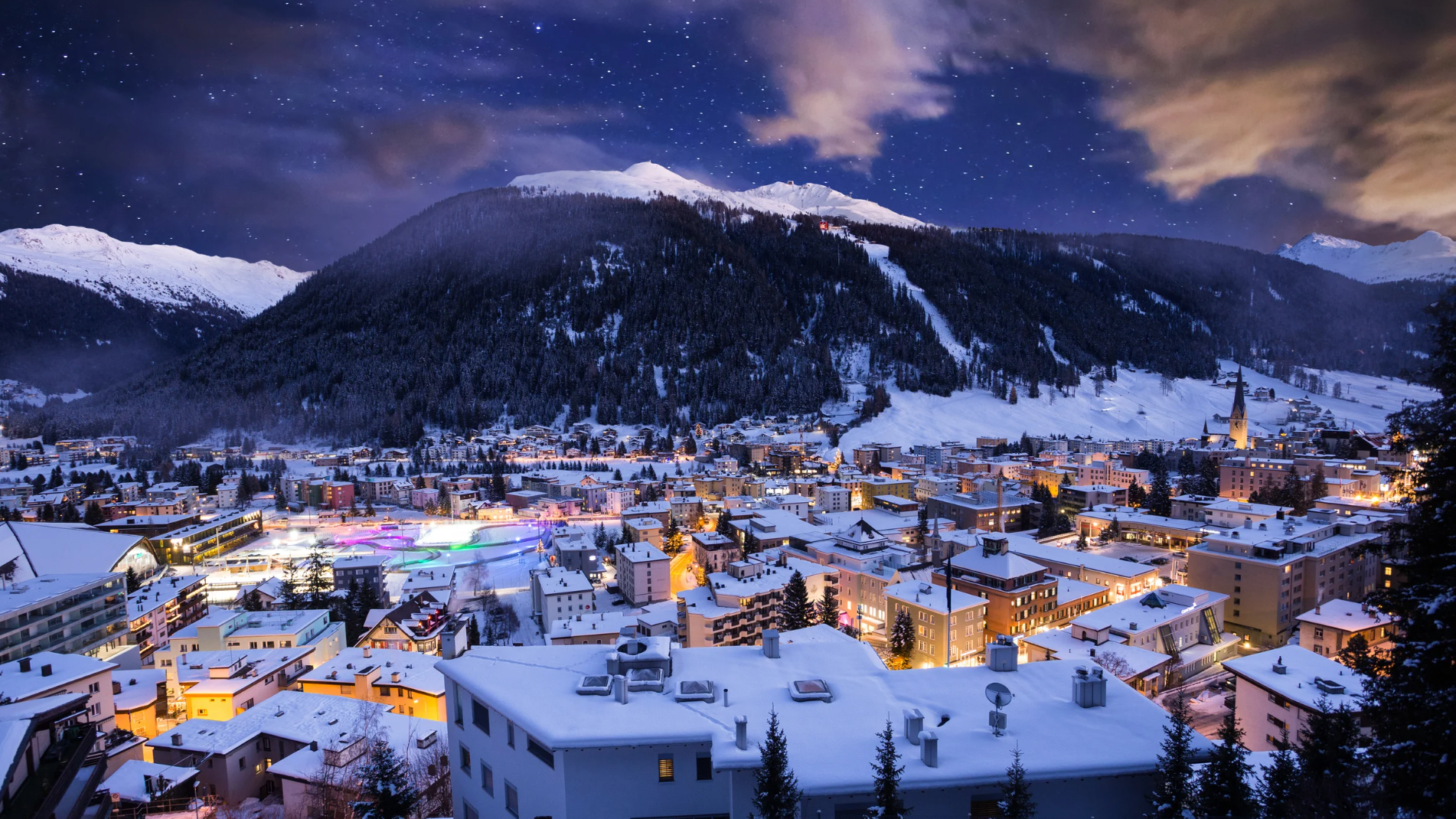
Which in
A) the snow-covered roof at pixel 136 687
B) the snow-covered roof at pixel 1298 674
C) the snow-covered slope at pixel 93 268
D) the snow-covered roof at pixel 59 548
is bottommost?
the snow-covered roof at pixel 136 687

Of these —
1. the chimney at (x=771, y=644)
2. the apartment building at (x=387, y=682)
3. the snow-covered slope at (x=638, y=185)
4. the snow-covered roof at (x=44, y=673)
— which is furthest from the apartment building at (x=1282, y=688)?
the snow-covered slope at (x=638, y=185)

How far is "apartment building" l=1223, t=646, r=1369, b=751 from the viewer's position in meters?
11.2

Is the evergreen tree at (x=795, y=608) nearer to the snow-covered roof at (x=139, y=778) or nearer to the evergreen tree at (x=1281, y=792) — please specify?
the snow-covered roof at (x=139, y=778)

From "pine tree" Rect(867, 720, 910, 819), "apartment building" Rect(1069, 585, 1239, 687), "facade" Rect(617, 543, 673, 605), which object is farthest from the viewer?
"facade" Rect(617, 543, 673, 605)

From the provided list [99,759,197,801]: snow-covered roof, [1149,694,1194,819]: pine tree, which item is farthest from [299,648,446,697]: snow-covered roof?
[1149,694,1194,819]: pine tree

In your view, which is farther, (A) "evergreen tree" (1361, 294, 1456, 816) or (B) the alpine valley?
(B) the alpine valley

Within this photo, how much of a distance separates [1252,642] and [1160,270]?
415 feet

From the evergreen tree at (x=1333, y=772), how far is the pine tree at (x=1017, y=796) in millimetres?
1651

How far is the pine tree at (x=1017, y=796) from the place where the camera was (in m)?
4.33

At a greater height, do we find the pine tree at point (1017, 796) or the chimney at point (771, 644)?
the chimney at point (771, 644)

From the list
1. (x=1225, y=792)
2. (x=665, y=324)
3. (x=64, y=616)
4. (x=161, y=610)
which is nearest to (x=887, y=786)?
(x=1225, y=792)

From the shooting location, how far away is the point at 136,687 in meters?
15.4

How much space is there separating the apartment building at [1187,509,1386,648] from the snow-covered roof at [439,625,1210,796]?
787 inches

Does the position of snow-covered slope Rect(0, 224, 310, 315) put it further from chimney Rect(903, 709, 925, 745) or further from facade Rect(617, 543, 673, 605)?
chimney Rect(903, 709, 925, 745)
